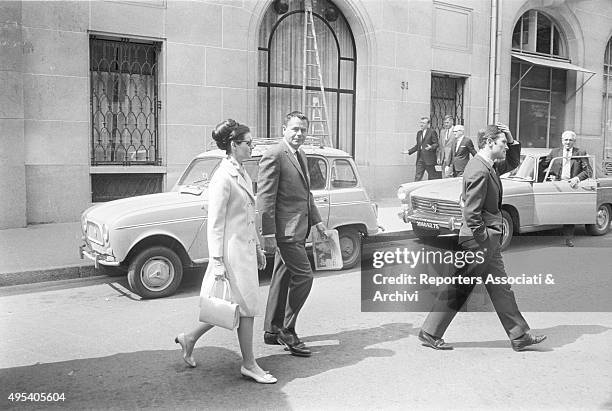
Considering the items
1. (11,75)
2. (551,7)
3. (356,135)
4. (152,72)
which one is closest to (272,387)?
(11,75)

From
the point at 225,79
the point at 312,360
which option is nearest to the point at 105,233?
the point at 312,360

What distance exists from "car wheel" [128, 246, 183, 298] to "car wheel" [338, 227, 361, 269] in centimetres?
234

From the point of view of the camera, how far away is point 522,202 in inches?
392

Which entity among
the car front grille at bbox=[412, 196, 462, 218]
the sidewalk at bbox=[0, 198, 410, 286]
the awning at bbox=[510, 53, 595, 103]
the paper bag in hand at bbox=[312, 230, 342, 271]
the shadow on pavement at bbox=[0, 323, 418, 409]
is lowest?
the shadow on pavement at bbox=[0, 323, 418, 409]

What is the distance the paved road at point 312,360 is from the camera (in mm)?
4078

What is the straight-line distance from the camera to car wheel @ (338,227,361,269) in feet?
27.9

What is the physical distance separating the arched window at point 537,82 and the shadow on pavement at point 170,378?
52.5 feet

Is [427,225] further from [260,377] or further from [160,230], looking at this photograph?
[260,377]

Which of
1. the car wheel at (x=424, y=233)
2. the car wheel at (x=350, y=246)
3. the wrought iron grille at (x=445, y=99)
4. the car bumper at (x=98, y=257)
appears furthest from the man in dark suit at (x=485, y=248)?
the wrought iron grille at (x=445, y=99)

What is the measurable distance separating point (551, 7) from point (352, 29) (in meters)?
7.68

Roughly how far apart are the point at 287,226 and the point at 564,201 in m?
6.92

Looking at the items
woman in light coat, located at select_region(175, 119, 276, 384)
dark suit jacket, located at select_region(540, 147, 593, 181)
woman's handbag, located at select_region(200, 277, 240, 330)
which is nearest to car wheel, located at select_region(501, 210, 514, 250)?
dark suit jacket, located at select_region(540, 147, 593, 181)

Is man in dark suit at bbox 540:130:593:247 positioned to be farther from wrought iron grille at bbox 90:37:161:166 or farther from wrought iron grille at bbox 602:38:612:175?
wrought iron grille at bbox 602:38:612:175

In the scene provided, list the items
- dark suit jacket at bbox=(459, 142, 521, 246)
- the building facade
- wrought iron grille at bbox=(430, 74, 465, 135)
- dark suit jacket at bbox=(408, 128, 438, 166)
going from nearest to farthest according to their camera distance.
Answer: dark suit jacket at bbox=(459, 142, 521, 246) → the building facade → dark suit jacket at bbox=(408, 128, 438, 166) → wrought iron grille at bbox=(430, 74, 465, 135)
